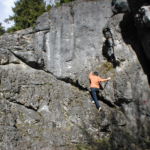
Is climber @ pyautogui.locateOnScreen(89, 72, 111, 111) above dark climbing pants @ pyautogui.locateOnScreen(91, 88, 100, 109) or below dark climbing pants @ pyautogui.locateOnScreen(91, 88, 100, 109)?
above

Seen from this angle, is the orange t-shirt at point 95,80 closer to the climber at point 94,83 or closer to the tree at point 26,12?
the climber at point 94,83

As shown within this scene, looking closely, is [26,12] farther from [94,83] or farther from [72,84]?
[94,83]

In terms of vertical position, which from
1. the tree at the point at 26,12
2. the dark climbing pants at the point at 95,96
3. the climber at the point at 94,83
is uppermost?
the tree at the point at 26,12

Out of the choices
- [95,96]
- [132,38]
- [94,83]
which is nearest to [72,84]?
[94,83]

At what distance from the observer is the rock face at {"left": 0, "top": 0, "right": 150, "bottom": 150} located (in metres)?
13.9

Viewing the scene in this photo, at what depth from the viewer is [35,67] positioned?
16.7 metres

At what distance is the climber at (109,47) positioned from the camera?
52.4ft

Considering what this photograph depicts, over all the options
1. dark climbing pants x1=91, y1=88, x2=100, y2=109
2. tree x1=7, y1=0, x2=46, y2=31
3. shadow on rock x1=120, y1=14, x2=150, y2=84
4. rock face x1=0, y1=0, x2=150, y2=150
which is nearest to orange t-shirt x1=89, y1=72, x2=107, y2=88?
dark climbing pants x1=91, y1=88, x2=100, y2=109

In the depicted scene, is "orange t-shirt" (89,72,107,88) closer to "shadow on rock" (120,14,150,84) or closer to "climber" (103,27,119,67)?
"climber" (103,27,119,67)

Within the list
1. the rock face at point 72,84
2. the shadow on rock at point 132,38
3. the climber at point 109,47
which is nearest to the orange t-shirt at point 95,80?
the rock face at point 72,84

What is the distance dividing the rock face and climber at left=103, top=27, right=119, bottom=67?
0.63 feet

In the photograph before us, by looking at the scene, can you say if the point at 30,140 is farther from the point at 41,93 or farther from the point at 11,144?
the point at 41,93

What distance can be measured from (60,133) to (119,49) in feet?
15.1

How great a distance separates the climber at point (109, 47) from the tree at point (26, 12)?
6.78 meters
